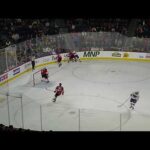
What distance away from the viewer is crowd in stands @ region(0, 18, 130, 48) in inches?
800

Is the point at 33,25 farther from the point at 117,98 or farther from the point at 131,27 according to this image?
the point at 117,98

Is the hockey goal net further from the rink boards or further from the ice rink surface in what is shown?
the rink boards

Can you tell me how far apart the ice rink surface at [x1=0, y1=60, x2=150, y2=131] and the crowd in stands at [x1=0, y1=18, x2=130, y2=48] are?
111 inches

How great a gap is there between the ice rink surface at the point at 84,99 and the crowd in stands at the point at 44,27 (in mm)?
2808

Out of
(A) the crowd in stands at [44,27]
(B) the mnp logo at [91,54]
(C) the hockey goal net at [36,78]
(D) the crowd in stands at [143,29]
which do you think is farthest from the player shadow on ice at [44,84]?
(D) the crowd in stands at [143,29]

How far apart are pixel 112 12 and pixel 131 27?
59.6ft

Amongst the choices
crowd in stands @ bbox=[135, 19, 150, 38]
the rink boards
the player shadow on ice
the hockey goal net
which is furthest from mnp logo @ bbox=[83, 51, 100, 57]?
the player shadow on ice

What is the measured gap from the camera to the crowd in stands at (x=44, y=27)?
2031 centimetres

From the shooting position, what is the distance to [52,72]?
1823 cm

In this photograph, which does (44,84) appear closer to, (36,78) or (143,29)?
(36,78)

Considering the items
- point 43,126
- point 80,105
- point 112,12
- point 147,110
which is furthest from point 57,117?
point 112,12

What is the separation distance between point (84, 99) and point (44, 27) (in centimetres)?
959

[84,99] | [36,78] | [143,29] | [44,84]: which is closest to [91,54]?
[143,29]

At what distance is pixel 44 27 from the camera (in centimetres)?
2250
